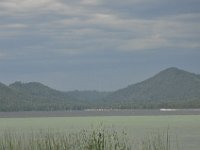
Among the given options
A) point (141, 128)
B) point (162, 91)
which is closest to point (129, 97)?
point (162, 91)

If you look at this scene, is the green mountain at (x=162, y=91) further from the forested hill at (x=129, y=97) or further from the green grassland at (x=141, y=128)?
the green grassland at (x=141, y=128)

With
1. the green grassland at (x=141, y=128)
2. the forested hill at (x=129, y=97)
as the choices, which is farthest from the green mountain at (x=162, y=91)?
the green grassland at (x=141, y=128)

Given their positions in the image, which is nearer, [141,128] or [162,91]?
[141,128]

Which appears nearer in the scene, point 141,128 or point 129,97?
point 141,128

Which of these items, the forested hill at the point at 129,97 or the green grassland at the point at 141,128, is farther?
the forested hill at the point at 129,97

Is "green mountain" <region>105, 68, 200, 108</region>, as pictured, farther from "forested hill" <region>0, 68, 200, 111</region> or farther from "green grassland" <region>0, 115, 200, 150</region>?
"green grassland" <region>0, 115, 200, 150</region>

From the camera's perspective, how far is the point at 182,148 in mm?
20312

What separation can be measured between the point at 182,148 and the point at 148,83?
172928mm

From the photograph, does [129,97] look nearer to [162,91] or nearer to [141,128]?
[162,91]

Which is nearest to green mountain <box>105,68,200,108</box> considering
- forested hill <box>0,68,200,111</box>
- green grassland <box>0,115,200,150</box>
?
forested hill <box>0,68,200,111</box>

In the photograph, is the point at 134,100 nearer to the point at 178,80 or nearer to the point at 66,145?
the point at 178,80

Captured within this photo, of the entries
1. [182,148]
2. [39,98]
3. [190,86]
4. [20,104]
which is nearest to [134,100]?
[190,86]

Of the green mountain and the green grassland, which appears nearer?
the green grassland

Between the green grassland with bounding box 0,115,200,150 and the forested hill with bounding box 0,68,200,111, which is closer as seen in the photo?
the green grassland with bounding box 0,115,200,150
